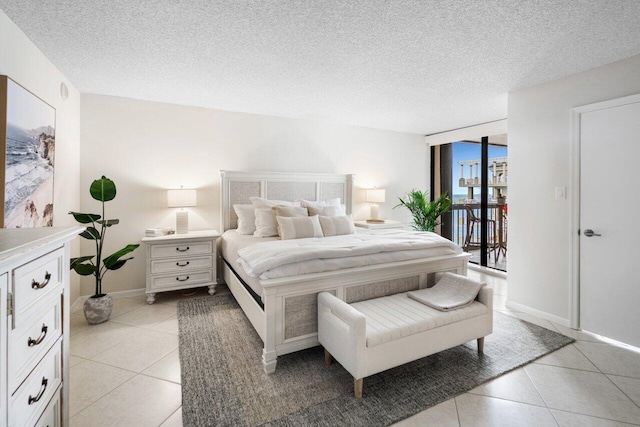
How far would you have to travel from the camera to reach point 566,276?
113 inches

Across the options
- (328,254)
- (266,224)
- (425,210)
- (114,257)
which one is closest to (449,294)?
(328,254)

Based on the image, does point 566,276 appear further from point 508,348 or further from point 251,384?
point 251,384

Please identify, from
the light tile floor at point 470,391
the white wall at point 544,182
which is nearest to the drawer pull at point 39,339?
the light tile floor at point 470,391

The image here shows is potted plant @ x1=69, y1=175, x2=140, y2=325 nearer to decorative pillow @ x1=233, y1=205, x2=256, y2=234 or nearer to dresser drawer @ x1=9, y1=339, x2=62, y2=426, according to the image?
decorative pillow @ x1=233, y1=205, x2=256, y2=234

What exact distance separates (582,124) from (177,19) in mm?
3499

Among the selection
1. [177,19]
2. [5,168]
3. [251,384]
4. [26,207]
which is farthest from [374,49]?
[26,207]

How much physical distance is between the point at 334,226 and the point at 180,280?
75.1 inches

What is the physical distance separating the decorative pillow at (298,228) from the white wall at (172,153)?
1.35 metres

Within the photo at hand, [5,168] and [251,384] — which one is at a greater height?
[5,168]

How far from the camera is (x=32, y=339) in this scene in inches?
39.4

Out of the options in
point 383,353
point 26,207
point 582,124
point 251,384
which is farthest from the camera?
point 582,124

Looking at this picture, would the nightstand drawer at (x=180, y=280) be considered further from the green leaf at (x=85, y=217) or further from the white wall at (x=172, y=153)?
the green leaf at (x=85, y=217)

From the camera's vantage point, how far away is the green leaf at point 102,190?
2969mm

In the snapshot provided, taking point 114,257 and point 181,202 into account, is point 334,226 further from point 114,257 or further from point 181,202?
point 114,257
